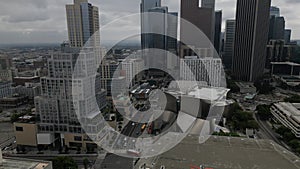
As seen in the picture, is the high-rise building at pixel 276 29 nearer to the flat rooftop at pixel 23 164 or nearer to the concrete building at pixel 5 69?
the concrete building at pixel 5 69

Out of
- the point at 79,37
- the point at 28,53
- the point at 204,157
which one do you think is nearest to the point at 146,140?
the point at 204,157

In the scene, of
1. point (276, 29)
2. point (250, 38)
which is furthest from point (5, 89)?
point (276, 29)

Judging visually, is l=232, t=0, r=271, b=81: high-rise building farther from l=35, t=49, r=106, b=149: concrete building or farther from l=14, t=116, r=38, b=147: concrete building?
l=14, t=116, r=38, b=147: concrete building

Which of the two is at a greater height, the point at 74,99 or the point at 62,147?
the point at 74,99

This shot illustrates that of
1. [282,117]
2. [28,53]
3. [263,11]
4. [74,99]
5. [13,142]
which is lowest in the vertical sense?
[13,142]

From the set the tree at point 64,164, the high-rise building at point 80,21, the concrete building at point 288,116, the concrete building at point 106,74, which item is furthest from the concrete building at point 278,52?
the tree at point 64,164

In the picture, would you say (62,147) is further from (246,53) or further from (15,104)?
(246,53)
